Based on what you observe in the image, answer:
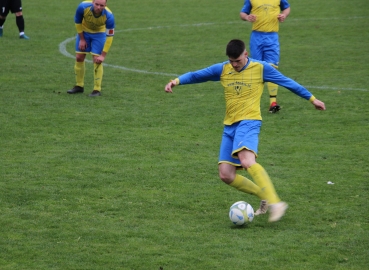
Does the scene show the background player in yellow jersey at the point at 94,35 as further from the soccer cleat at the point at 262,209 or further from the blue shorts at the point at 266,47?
the soccer cleat at the point at 262,209

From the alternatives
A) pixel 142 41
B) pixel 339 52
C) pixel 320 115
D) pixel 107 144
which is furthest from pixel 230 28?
pixel 107 144

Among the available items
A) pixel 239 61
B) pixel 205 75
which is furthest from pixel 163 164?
pixel 239 61

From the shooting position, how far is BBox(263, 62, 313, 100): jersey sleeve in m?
7.73

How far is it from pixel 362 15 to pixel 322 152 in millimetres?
14987

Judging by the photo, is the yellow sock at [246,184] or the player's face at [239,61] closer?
the player's face at [239,61]

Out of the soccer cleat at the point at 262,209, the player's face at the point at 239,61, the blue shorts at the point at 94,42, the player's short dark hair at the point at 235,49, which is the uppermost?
the player's short dark hair at the point at 235,49

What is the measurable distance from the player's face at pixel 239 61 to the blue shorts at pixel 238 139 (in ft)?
1.92

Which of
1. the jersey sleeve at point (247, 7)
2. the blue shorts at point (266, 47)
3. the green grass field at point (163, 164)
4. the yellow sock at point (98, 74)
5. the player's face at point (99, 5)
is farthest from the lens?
the yellow sock at point (98, 74)

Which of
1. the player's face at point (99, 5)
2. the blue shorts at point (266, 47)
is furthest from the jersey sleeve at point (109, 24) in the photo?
the blue shorts at point (266, 47)

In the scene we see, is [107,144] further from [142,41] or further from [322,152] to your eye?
[142,41]

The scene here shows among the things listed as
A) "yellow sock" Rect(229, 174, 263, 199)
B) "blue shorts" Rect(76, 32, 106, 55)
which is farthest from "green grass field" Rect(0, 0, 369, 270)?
"blue shorts" Rect(76, 32, 106, 55)

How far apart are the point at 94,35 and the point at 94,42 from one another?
133 millimetres

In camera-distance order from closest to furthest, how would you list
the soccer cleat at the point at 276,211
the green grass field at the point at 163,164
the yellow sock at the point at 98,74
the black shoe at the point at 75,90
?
the green grass field at the point at 163,164 < the soccer cleat at the point at 276,211 < the yellow sock at the point at 98,74 < the black shoe at the point at 75,90

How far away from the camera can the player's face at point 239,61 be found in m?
7.58
